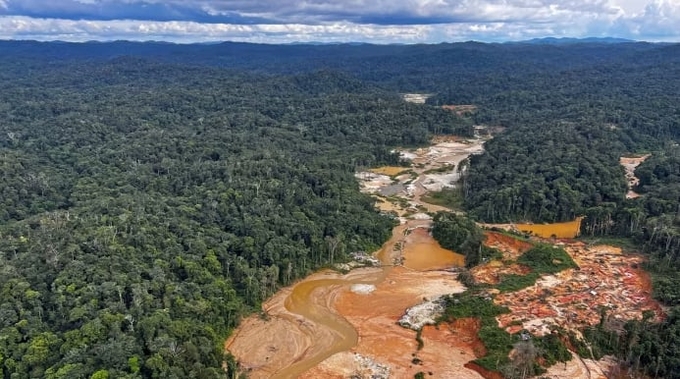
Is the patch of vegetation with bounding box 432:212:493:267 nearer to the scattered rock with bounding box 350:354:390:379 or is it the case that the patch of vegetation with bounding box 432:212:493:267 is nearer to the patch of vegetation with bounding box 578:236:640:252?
the patch of vegetation with bounding box 578:236:640:252

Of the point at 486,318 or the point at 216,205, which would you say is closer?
the point at 486,318

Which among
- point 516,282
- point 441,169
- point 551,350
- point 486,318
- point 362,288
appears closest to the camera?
point 551,350

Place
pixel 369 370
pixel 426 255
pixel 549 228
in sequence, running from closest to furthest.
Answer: pixel 369 370 < pixel 426 255 < pixel 549 228

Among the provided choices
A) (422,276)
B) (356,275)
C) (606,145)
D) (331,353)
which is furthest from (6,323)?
(606,145)

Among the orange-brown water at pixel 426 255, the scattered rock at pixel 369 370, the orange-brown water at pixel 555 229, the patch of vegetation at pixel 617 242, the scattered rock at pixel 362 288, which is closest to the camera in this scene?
the scattered rock at pixel 369 370

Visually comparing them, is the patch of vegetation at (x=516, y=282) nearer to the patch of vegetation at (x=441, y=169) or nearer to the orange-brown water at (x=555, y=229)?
the orange-brown water at (x=555, y=229)

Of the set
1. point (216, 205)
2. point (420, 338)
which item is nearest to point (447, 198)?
point (216, 205)

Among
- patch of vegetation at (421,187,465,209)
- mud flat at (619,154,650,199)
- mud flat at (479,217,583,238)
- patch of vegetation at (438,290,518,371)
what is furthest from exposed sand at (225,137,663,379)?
mud flat at (619,154,650,199)

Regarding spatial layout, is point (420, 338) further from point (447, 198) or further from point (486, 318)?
point (447, 198)

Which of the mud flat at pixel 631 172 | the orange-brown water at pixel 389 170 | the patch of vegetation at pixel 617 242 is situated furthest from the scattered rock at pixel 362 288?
the orange-brown water at pixel 389 170
